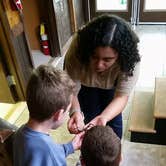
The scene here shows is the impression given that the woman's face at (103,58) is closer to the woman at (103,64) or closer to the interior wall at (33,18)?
the woman at (103,64)

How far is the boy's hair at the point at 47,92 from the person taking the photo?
0.77 m

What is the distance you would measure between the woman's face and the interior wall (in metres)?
1.90

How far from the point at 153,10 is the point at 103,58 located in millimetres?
2829

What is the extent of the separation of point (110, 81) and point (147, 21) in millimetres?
2726

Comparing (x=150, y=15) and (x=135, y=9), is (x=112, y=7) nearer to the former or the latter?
(x=135, y=9)

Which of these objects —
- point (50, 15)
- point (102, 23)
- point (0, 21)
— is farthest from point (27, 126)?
point (50, 15)

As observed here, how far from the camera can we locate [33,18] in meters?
2.81

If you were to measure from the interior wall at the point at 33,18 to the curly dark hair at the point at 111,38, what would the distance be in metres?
1.88

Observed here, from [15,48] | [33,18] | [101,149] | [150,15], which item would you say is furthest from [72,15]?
[101,149]

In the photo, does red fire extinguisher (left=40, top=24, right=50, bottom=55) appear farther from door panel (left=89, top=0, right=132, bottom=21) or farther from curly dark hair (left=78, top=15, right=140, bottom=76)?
curly dark hair (left=78, top=15, right=140, bottom=76)

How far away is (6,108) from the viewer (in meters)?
2.18

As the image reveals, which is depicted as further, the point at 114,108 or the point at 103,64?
the point at 114,108

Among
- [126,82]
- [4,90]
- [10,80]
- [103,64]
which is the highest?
[103,64]

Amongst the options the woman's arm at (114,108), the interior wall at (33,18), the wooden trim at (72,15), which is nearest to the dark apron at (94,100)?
the woman's arm at (114,108)
